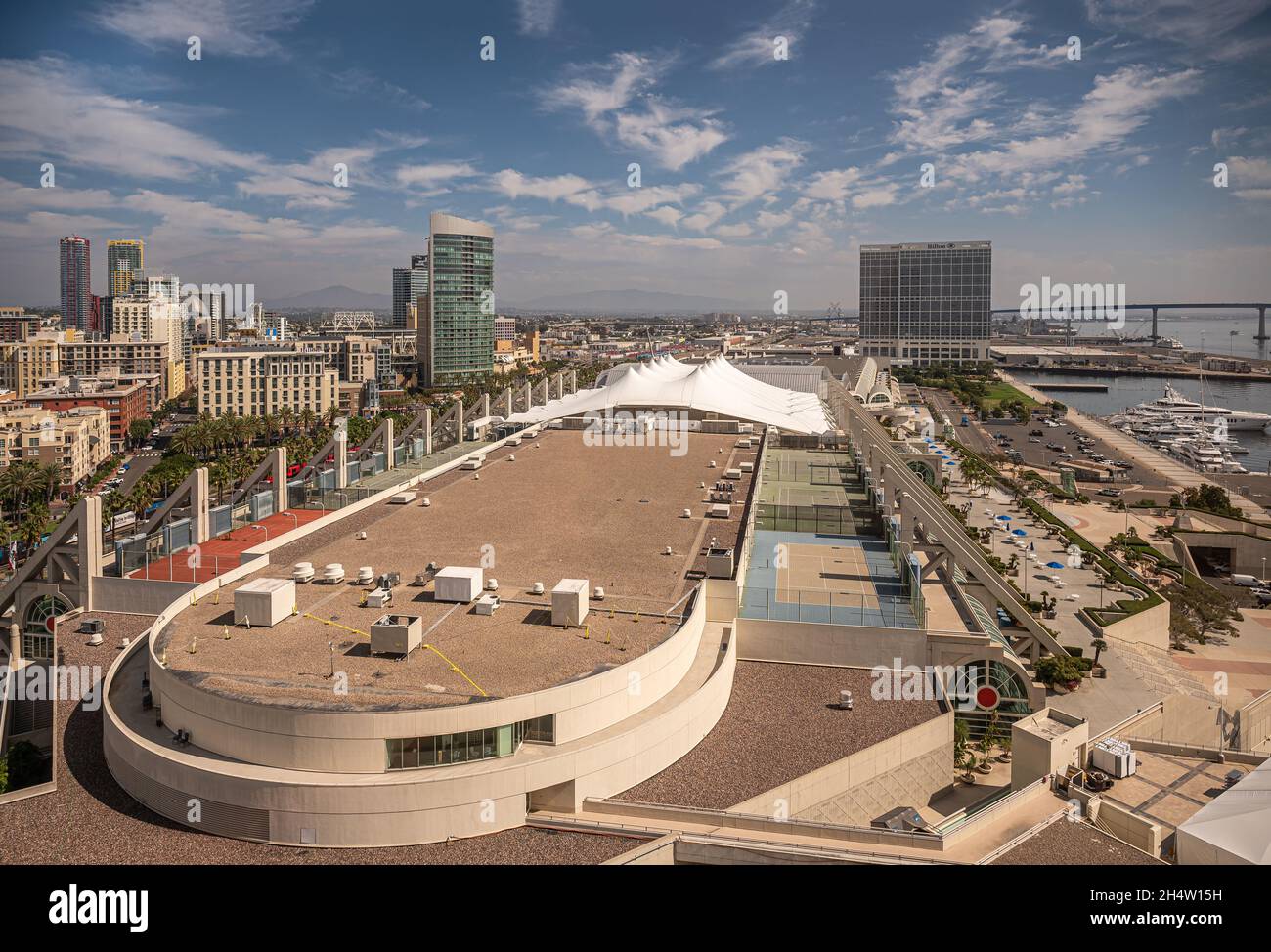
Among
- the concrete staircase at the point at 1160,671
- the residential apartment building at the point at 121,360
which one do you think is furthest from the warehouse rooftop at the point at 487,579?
the residential apartment building at the point at 121,360

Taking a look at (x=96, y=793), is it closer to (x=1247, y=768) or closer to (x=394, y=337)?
(x=1247, y=768)

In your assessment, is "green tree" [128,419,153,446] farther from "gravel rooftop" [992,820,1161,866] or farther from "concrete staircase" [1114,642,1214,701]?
"gravel rooftop" [992,820,1161,866]

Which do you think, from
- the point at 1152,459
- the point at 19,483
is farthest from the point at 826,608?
the point at 1152,459

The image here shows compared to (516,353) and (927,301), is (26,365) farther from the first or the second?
(927,301)

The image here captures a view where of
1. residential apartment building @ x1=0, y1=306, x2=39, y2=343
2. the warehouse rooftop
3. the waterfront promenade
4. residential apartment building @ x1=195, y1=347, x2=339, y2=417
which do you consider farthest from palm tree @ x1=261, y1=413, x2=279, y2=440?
the waterfront promenade
